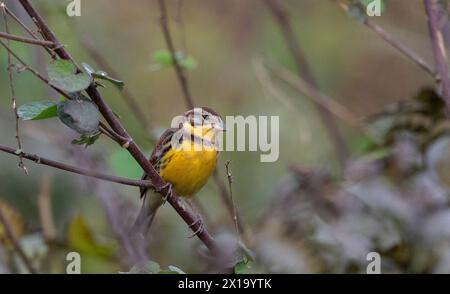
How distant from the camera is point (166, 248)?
4668 millimetres

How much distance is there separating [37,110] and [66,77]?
159 mm

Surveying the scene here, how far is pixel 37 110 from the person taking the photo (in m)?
2.30

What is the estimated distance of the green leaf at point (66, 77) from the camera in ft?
7.16

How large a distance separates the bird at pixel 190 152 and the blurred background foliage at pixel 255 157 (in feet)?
0.54

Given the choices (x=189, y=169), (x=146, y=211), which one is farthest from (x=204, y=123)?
(x=146, y=211)

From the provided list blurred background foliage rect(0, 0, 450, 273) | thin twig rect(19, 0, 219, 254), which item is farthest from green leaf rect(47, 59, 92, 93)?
blurred background foliage rect(0, 0, 450, 273)

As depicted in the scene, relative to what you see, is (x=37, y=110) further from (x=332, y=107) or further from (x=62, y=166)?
(x=332, y=107)

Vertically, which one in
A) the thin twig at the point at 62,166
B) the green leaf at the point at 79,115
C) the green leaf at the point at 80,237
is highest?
the green leaf at the point at 80,237

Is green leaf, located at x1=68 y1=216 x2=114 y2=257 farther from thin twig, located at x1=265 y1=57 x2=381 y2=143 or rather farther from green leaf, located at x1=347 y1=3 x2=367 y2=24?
green leaf, located at x1=347 y1=3 x2=367 y2=24

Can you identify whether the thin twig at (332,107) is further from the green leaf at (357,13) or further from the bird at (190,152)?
the green leaf at (357,13)

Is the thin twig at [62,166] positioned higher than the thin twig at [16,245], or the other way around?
the thin twig at [16,245]

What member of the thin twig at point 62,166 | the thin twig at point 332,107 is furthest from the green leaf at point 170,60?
the thin twig at point 62,166
